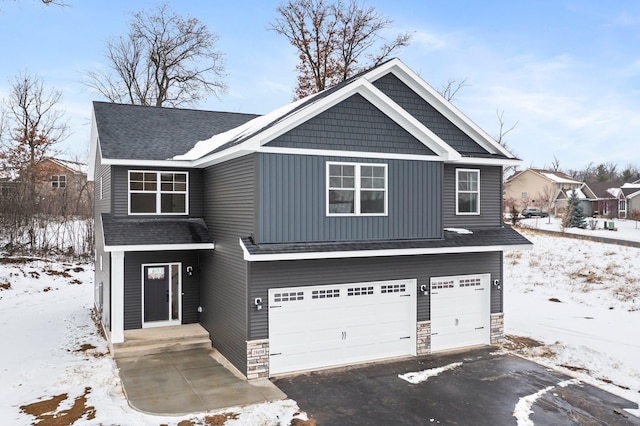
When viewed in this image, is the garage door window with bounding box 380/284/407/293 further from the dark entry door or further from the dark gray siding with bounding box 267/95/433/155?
the dark entry door

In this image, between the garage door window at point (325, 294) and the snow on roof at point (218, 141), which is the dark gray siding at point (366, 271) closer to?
the garage door window at point (325, 294)

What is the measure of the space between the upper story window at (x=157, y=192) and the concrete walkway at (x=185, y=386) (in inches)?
164

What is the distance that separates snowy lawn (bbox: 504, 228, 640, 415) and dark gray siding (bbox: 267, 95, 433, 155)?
20.8 feet

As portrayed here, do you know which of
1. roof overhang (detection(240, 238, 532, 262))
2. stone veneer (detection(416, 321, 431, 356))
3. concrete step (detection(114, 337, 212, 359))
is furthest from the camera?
stone veneer (detection(416, 321, 431, 356))

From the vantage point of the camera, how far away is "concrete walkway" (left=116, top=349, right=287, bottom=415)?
9.05 metres

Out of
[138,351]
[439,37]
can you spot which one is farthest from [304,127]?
[439,37]

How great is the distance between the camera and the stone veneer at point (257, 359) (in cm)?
1055

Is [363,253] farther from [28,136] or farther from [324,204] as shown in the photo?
[28,136]

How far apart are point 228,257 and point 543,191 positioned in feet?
→ 173

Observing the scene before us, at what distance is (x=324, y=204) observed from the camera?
11031mm

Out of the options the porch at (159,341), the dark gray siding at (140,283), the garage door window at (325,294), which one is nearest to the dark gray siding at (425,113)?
the garage door window at (325,294)

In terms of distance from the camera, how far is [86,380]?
404 inches

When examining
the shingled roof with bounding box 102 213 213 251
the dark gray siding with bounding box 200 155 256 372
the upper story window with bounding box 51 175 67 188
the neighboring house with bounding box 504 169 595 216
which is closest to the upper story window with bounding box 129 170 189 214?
the shingled roof with bounding box 102 213 213 251

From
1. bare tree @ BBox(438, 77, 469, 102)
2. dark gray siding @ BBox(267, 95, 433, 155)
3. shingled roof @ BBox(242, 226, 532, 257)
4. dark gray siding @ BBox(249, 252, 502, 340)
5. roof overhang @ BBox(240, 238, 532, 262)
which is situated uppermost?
bare tree @ BBox(438, 77, 469, 102)
